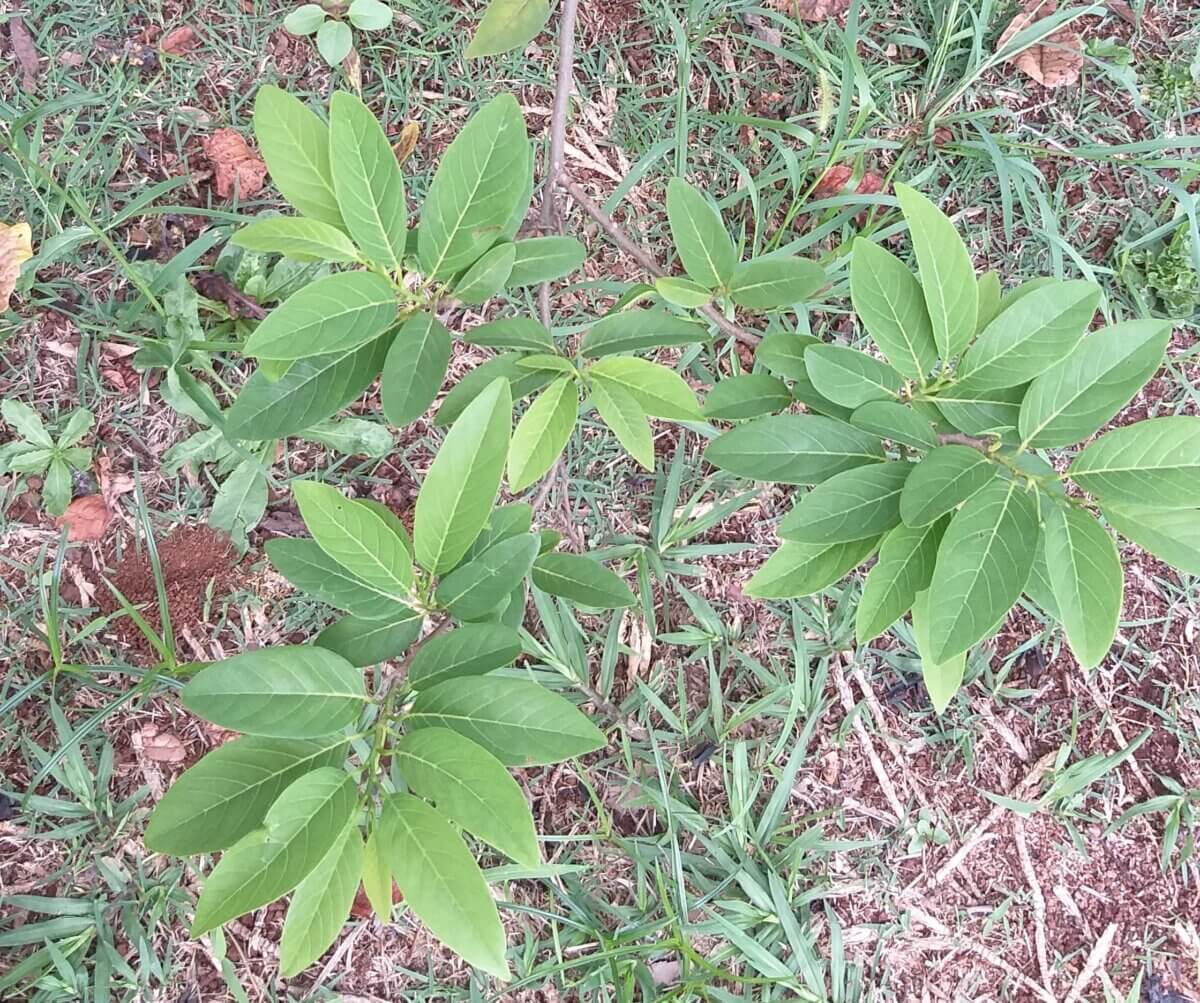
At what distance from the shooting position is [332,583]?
1103mm

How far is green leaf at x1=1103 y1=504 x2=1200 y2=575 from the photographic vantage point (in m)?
1.01

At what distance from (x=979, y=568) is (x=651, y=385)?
1.60 feet

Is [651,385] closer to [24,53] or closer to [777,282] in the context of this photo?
[777,282]

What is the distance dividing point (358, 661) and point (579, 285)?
4.14 ft

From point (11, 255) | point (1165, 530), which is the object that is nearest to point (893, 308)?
point (1165, 530)

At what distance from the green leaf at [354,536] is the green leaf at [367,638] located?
6cm

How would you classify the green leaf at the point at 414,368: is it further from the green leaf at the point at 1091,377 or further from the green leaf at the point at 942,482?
the green leaf at the point at 1091,377

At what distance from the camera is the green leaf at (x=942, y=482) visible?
3.23 feet

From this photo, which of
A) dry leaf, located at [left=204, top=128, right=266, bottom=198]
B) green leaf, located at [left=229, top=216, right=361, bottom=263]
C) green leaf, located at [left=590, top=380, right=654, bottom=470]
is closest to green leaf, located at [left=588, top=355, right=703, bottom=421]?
green leaf, located at [left=590, top=380, right=654, bottom=470]

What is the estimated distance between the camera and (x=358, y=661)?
1076 mm

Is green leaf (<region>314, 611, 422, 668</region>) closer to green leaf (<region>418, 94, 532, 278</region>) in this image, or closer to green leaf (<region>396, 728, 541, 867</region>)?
green leaf (<region>396, 728, 541, 867</region>)

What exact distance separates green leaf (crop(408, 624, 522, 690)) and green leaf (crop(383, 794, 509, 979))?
15 centimetres

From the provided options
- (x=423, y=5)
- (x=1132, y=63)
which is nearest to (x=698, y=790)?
(x=423, y=5)

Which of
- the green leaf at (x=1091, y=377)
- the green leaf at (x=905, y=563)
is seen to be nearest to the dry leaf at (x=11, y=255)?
the green leaf at (x=905, y=563)
